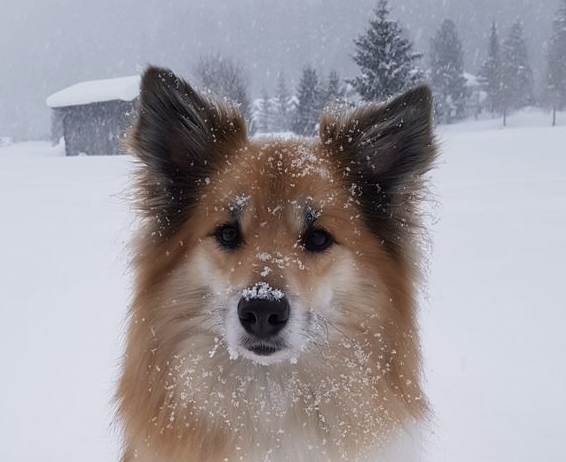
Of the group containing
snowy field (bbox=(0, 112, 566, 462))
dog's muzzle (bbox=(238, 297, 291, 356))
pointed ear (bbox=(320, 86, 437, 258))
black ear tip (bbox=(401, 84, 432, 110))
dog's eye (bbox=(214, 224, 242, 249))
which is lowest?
snowy field (bbox=(0, 112, 566, 462))

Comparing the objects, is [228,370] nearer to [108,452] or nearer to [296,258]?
[296,258]

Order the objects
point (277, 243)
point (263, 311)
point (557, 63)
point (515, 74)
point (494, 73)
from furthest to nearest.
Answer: point (515, 74)
point (494, 73)
point (557, 63)
point (277, 243)
point (263, 311)

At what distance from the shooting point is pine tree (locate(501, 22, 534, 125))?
234 feet

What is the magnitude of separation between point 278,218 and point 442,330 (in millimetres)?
3959

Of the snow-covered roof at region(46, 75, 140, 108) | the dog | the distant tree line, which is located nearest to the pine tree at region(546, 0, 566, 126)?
the distant tree line

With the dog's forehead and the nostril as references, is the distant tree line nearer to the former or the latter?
the dog's forehead

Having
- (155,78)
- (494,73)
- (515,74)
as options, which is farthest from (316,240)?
(515,74)

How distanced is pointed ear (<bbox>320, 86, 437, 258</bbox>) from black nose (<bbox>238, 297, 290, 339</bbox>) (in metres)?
0.87

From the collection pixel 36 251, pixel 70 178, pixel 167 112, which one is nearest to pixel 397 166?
pixel 167 112

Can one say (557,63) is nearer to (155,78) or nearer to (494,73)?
(494,73)

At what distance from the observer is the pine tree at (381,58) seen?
30.4 metres

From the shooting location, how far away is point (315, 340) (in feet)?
A: 9.15

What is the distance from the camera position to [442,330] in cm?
617

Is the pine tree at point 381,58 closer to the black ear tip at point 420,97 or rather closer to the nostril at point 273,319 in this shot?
the black ear tip at point 420,97
